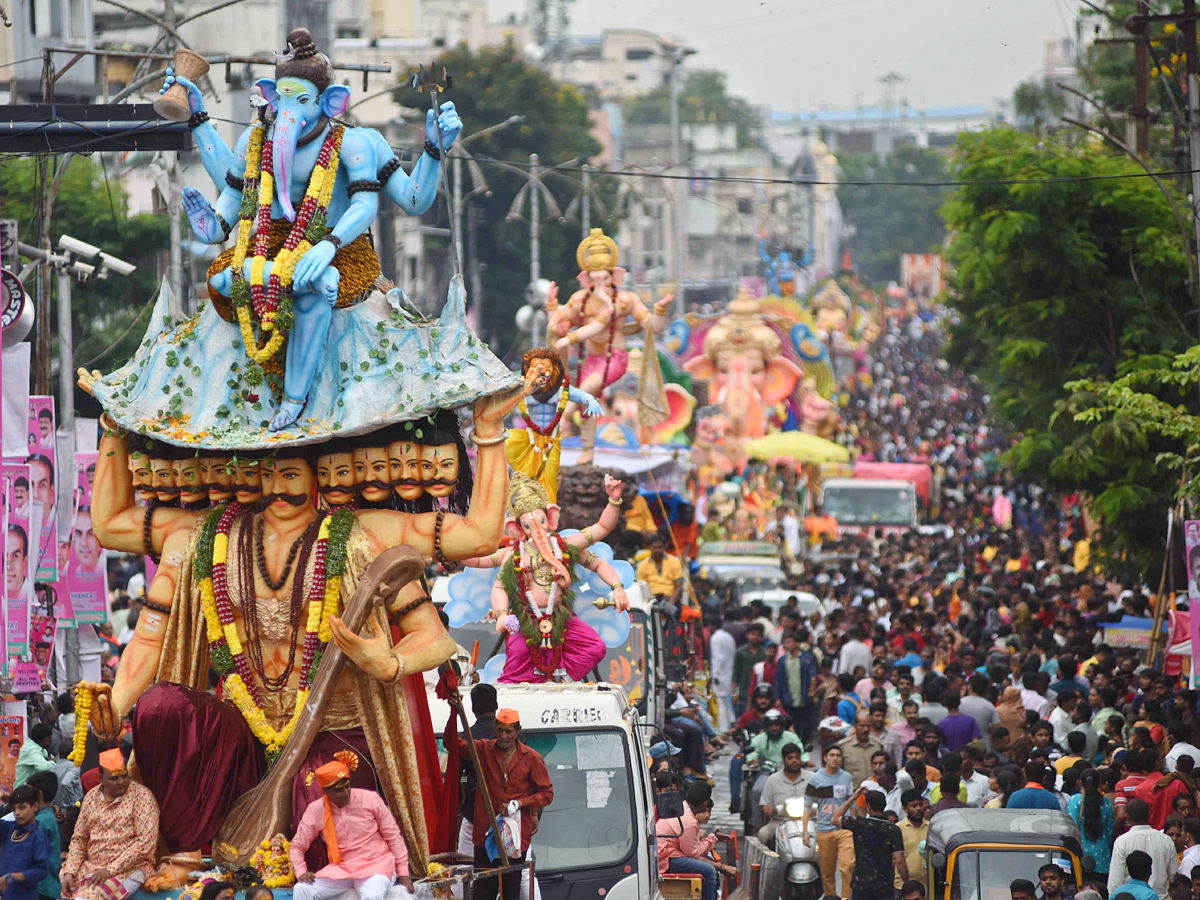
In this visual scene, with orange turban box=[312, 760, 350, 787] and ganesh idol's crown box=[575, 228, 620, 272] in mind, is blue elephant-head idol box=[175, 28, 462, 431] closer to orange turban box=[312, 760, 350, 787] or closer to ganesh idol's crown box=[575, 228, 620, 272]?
orange turban box=[312, 760, 350, 787]

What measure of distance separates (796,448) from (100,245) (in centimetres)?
1306

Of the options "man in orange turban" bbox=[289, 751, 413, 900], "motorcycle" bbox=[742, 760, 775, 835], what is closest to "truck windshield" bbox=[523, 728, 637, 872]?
"man in orange turban" bbox=[289, 751, 413, 900]

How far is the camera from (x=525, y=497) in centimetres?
1302

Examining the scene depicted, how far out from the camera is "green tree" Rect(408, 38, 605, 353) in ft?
170

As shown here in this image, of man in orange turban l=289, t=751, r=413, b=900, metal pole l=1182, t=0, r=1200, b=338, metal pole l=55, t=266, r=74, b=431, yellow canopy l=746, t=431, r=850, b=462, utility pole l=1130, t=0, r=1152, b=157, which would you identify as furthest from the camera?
yellow canopy l=746, t=431, r=850, b=462

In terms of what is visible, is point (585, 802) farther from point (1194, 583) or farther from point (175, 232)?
point (175, 232)

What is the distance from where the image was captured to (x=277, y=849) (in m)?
8.22

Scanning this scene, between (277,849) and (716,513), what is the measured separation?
89.3 feet

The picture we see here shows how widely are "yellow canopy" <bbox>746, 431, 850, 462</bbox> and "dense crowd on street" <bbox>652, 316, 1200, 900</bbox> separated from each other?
4.77 meters

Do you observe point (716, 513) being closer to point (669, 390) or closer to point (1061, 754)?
point (669, 390)

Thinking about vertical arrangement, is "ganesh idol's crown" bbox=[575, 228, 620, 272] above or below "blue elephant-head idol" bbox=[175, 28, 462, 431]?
below

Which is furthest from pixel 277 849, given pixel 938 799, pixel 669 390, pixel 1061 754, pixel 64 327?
pixel 669 390

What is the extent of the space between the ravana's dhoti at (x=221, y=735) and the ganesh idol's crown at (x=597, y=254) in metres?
9.99

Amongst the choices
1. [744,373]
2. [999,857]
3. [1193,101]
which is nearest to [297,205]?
[999,857]
